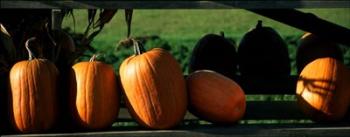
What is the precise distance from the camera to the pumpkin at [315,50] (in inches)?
180

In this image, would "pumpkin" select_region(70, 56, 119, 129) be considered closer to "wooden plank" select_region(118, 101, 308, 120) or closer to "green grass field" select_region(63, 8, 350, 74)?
"wooden plank" select_region(118, 101, 308, 120)

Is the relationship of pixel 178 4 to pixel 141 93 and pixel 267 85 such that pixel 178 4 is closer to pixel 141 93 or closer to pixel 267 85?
pixel 141 93

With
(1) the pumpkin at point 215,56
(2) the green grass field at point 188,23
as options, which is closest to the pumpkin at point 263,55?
(1) the pumpkin at point 215,56

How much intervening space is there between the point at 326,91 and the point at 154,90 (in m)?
0.80

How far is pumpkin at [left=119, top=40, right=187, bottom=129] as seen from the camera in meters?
2.99

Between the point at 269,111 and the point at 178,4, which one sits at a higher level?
the point at 178,4

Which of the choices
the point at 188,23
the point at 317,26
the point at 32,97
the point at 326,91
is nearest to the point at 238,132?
the point at 326,91

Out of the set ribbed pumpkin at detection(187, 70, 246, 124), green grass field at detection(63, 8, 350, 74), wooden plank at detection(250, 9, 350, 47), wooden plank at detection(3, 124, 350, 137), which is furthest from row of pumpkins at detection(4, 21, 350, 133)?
green grass field at detection(63, 8, 350, 74)

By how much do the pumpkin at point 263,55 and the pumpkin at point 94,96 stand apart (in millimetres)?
1721

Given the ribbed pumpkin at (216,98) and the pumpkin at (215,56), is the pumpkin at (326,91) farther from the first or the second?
the pumpkin at (215,56)

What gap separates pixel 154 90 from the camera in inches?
118

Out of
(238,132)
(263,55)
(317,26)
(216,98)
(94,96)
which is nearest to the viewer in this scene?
(238,132)

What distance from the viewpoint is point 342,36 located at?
452 centimetres

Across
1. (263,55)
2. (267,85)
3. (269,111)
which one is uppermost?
(263,55)
